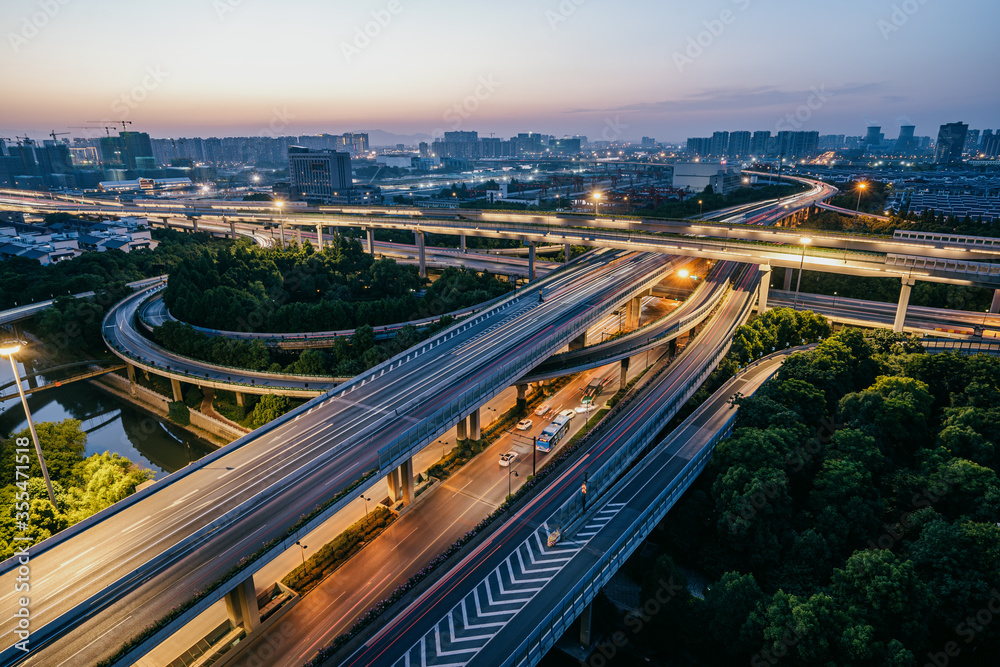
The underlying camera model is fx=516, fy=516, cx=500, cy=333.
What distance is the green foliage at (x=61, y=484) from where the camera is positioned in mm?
30797

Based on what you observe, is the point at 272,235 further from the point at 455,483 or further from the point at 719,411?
the point at 719,411

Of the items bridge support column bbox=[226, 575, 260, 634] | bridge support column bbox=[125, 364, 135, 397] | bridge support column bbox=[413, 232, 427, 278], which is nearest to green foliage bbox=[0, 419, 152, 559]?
bridge support column bbox=[226, 575, 260, 634]

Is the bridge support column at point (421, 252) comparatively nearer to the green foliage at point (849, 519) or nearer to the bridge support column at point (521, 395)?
the bridge support column at point (521, 395)

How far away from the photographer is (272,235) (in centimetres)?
12888

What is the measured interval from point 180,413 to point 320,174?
137310 mm

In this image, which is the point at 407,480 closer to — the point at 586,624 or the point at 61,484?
the point at 586,624

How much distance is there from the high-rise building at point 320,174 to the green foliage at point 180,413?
5075 inches

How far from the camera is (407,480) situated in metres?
39.4

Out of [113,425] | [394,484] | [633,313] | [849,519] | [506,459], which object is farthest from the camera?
[633,313]

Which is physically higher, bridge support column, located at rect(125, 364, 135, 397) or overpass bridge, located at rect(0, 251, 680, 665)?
overpass bridge, located at rect(0, 251, 680, 665)

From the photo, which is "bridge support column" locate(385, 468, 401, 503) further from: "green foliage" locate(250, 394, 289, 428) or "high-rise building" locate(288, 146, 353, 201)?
"high-rise building" locate(288, 146, 353, 201)

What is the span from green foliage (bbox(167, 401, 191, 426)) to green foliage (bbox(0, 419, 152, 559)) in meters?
13.9

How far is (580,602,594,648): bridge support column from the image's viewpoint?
3041 cm

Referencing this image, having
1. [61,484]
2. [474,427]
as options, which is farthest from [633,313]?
[61,484]
